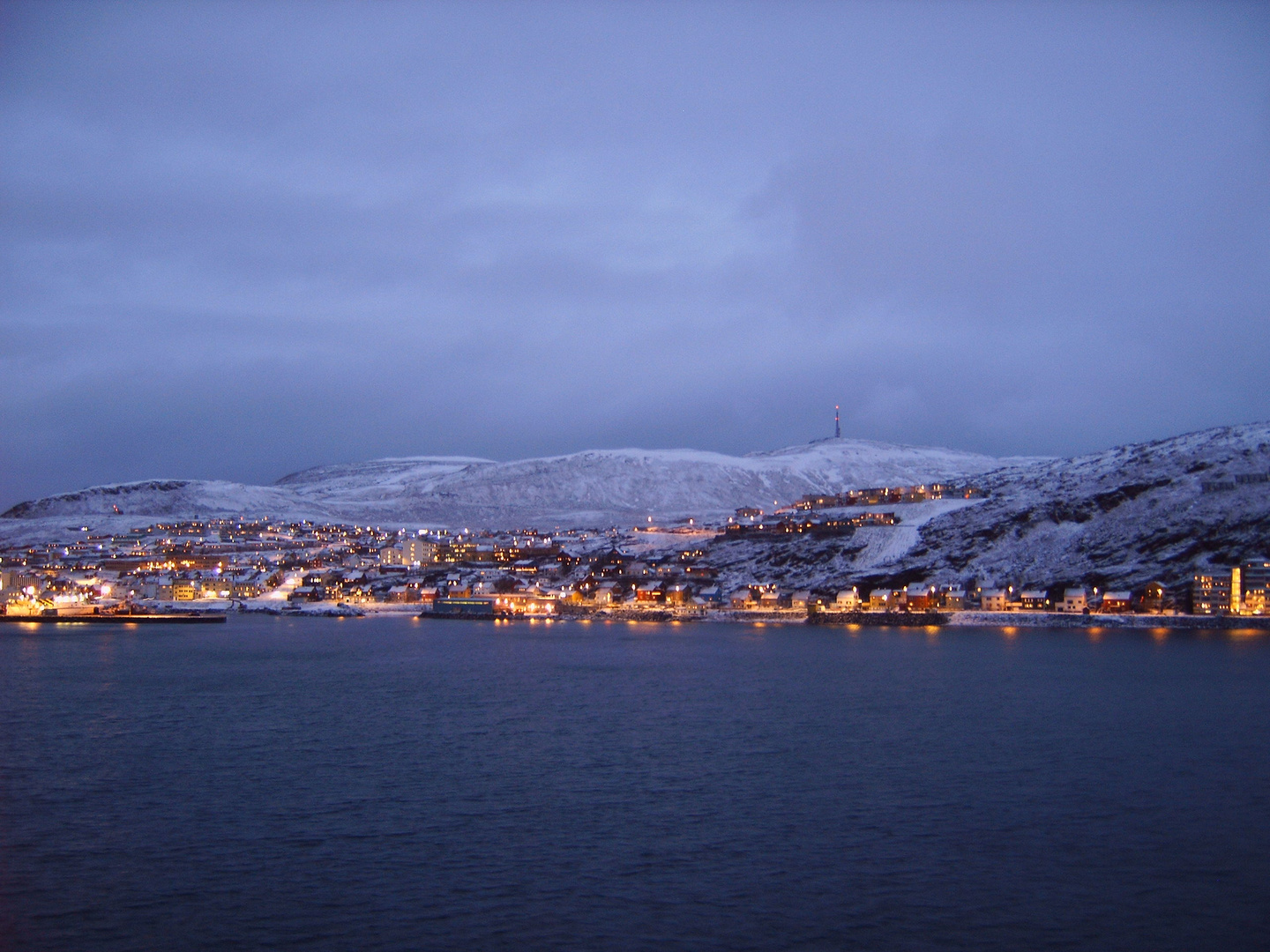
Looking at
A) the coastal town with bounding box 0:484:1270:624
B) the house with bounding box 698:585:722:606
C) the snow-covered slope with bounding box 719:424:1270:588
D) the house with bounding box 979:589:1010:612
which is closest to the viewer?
the snow-covered slope with bounding box 719:424:1270:588

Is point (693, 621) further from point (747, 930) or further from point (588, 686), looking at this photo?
point (747, 930)

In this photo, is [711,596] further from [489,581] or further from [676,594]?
[489,581]

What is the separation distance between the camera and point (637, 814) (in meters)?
14.7

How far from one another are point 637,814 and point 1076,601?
144 feet

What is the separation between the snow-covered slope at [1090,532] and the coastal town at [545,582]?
4.17ft

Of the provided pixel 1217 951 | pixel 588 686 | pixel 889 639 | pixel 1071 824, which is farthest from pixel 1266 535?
pixel 1217 951

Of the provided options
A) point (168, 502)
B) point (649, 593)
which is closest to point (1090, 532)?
point (649, 593)

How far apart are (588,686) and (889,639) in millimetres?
21088

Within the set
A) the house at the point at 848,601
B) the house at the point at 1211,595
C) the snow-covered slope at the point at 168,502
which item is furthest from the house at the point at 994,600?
the snow-covered slope at the point at 168,502

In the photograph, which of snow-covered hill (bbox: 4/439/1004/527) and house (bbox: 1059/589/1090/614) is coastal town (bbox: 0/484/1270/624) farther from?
snow-covered hill (bbox: 4/439/1004/527)

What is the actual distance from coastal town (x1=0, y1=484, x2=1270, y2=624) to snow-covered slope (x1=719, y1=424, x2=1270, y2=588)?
1.27 meters

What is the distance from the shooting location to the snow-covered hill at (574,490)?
13888 centimetres

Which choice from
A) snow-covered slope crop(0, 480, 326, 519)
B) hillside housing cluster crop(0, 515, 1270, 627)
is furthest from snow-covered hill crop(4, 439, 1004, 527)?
hillside housing cluster crop(0, 515, 1270, 627)

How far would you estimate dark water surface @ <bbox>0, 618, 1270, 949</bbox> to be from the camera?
34.9 ft
